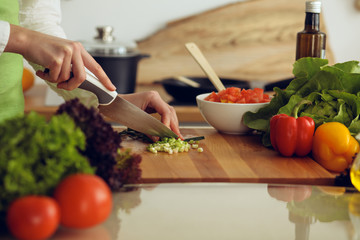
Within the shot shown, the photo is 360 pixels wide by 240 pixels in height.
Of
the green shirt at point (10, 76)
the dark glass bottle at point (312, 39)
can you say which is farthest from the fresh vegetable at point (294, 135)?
the green shirt at point (10, 76)

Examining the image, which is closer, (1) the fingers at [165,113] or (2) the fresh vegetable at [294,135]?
(2) the fresh vegetable at [294,135]

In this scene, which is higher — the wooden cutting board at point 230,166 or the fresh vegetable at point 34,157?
the fresh vegetable at point 34,157

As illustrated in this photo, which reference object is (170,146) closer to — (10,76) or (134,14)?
(10,76)

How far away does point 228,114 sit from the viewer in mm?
1384

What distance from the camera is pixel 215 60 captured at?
2676mm

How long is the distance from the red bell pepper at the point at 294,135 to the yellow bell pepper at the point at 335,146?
0.03 metres

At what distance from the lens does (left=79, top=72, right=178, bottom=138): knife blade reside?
1218 millimetres

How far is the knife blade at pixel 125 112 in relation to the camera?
4.00ft

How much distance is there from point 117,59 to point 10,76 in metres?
0.68

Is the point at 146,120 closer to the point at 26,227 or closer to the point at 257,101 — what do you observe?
the point at 257,101

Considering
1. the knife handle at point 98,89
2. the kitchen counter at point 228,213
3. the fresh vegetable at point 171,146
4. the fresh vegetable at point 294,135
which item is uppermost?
the knife handle at point 98,89

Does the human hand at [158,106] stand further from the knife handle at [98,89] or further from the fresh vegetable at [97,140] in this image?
the fresh vegetable at [97,140]

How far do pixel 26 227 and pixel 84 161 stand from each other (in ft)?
0.42

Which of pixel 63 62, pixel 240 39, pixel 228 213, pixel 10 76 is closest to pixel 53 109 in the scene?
pixel 10 76
